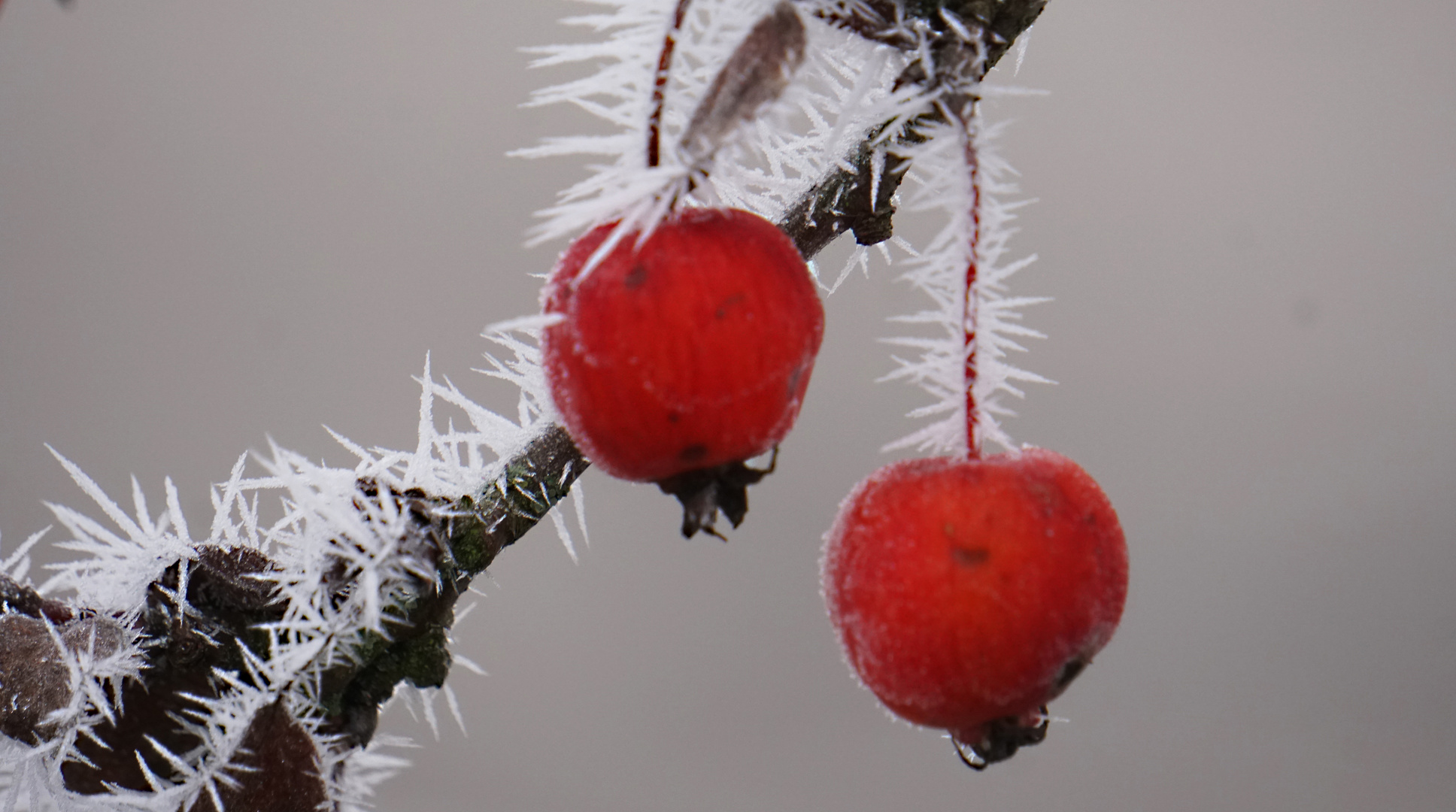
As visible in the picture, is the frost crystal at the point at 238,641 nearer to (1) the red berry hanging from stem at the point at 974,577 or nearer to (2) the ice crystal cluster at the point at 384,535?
(2) the ice crystal cluster at the point at 384,535

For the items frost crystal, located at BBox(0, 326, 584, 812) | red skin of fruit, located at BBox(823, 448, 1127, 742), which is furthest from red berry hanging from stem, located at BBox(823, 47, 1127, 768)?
frost crystal, located at BBox(0, 326, 584, 812)

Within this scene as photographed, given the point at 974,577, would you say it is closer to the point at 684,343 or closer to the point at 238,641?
the point at 684,343

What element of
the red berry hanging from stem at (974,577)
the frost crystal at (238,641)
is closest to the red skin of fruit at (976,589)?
the red berry hanging from stem at (974,577)

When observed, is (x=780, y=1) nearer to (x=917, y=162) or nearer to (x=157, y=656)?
(x=917, y=162)

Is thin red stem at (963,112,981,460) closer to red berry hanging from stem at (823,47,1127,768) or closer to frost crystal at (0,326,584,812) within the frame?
red berry hanging from stem at (823,47,1127,768)

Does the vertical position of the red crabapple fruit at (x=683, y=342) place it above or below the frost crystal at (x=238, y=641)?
above

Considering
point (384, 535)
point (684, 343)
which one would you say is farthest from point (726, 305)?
point (384, 535)
